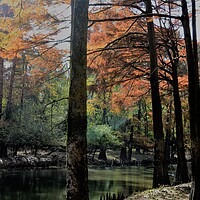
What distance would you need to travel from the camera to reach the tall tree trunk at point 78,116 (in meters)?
4.66

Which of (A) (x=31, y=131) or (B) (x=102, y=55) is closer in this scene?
(B) (x=102, y=55)

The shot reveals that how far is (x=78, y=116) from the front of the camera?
4848mm

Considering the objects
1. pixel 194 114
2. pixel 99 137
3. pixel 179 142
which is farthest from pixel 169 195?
pixel 99 137

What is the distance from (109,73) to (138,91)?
108 inches

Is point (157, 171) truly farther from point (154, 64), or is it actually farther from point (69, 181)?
point (69, 181)

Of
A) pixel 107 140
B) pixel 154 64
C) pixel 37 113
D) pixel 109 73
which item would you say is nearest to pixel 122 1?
pixel 154 64

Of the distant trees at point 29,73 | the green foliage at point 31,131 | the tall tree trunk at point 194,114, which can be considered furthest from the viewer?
the green foliage at point 31,131

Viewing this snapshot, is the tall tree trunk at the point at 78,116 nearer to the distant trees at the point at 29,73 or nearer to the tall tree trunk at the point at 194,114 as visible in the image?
the distant trees at the point at 29,73

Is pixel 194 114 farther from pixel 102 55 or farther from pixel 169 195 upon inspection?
pixel 102 55

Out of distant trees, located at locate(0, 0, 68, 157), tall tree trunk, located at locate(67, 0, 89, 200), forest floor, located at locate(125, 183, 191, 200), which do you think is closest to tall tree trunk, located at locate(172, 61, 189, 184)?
forest floor, located at locate(125, 183, 191, 200)

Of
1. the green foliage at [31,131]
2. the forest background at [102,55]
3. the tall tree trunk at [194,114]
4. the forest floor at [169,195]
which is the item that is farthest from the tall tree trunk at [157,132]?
the green foliage at [31,131]

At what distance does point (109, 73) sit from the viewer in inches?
416

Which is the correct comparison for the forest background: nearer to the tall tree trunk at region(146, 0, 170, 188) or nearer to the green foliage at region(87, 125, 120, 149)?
the tall tree trunk at region(146, 0, 170, 188)

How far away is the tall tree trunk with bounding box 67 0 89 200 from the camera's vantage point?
4.66m
